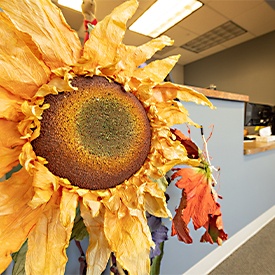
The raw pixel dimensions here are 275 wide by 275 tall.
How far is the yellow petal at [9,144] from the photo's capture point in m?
0.20

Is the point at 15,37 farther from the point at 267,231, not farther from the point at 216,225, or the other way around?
the point at 267,231

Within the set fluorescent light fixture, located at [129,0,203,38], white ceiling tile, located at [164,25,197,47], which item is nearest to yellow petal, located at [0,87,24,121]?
fluorescent light fixture, located at [129,0,203,38]

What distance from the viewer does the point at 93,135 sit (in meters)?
0.22

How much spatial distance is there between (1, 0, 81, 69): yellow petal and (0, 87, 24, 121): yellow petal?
0.17 ft

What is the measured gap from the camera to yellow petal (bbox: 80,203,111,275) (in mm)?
229

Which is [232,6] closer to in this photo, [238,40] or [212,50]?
[238,40]

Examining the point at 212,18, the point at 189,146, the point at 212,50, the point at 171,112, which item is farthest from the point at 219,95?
the point at 212,50

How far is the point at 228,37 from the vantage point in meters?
3.51

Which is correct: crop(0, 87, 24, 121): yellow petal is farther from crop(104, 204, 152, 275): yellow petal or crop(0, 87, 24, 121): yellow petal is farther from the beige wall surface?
the beige wall surface

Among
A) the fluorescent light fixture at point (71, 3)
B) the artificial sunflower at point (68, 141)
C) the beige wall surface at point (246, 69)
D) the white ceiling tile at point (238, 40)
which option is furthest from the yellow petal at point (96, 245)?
the white ceiling tile at point (238, 40)

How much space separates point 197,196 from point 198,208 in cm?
2

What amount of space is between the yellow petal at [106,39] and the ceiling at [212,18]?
2.08m

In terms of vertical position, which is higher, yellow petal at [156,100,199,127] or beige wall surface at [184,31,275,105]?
beige wall surface at [184,31,275,105]

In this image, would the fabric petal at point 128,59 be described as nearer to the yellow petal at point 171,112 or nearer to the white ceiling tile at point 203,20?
the yellow petal at point 171,112
